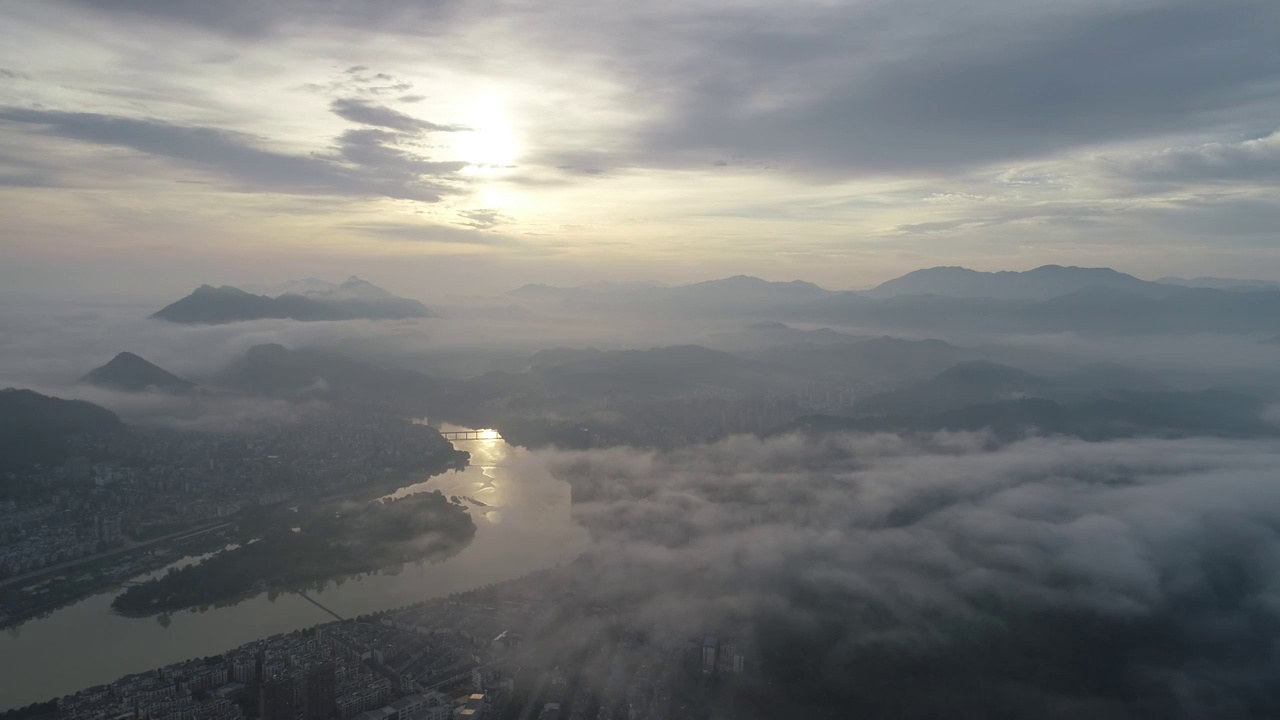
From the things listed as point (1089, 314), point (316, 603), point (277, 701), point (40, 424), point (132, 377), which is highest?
point (132, 377)

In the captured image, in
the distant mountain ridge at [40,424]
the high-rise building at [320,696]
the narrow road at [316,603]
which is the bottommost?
the narrow road at [316,603]

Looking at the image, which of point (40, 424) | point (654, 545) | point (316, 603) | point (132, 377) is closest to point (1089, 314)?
point (654, 545)

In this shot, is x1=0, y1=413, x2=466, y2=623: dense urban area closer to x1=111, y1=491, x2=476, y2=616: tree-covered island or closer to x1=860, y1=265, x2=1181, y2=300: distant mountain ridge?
x1=111, y1=491, x2=476, y2=616: tree-covered island

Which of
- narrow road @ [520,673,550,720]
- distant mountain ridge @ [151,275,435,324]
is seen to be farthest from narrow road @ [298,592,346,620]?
distant mountain ridge @ [151,275,435,324]

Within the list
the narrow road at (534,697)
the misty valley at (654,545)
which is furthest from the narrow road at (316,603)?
the narrow road at (534,697)

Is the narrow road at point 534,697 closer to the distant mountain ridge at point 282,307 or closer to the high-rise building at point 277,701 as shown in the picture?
the high-rise building at point 277,701

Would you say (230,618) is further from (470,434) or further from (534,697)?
(470,434)
